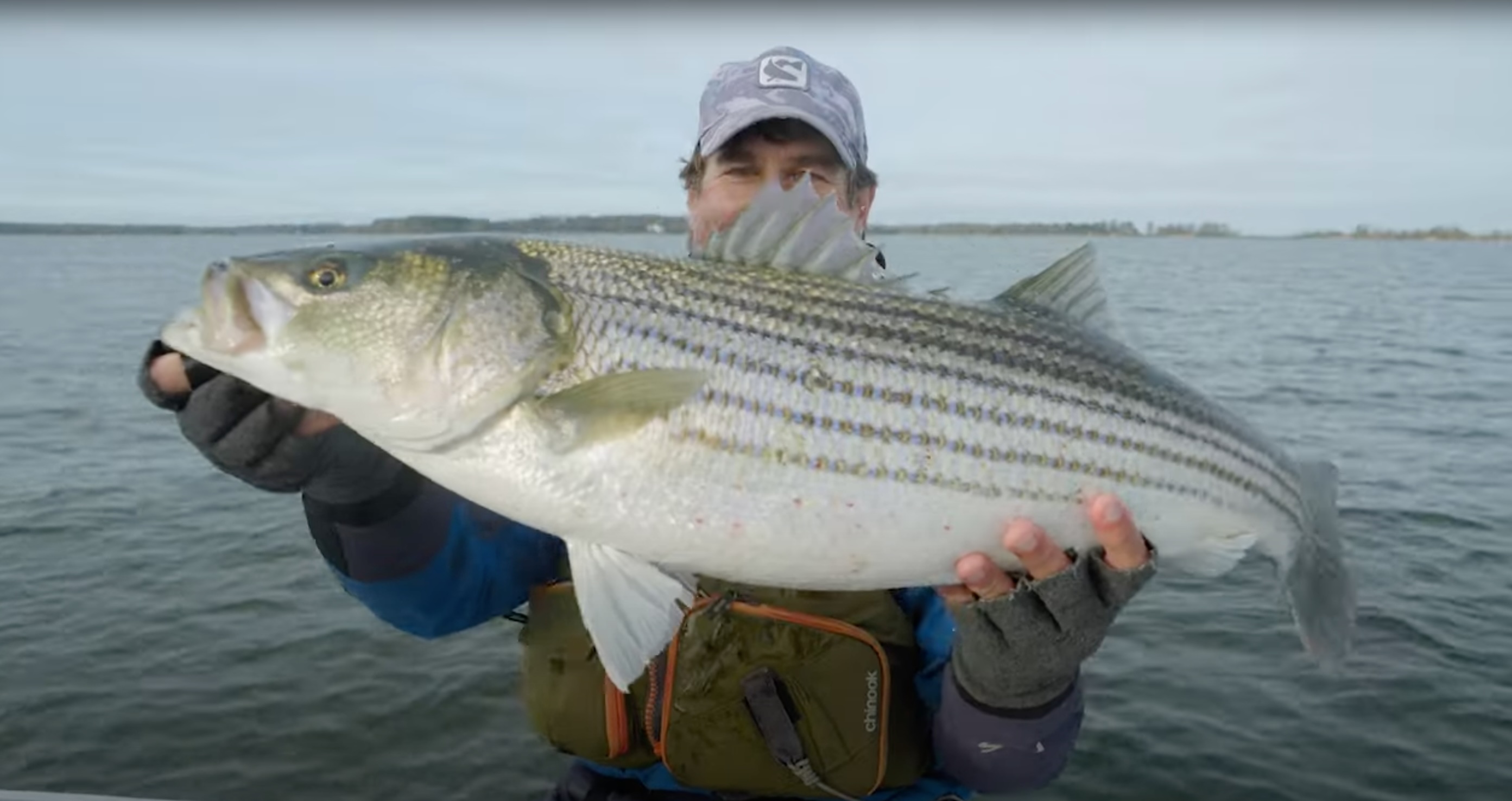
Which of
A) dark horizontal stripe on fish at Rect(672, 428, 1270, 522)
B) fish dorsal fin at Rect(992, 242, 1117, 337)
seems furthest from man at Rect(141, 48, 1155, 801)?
fish dorsal fin at Rect(992, 242, 1117, 337)

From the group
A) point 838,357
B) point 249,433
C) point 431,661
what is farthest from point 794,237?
point 431,661

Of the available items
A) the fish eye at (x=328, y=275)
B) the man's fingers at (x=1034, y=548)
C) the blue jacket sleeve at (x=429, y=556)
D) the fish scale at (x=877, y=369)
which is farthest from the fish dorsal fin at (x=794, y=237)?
the blue jacket sleeve at (x=429, y=556)

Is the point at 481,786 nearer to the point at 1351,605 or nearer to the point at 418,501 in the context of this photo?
the point at 418,501

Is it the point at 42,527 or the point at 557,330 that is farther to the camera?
the point at 42,527

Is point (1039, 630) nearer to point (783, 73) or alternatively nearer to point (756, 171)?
point (756, 171)

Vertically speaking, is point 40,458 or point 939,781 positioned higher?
point 939,781

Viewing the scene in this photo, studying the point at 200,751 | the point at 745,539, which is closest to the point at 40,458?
the point at 200,751

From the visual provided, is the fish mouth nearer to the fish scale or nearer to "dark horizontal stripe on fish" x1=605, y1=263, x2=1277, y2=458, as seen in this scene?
the fish scale
